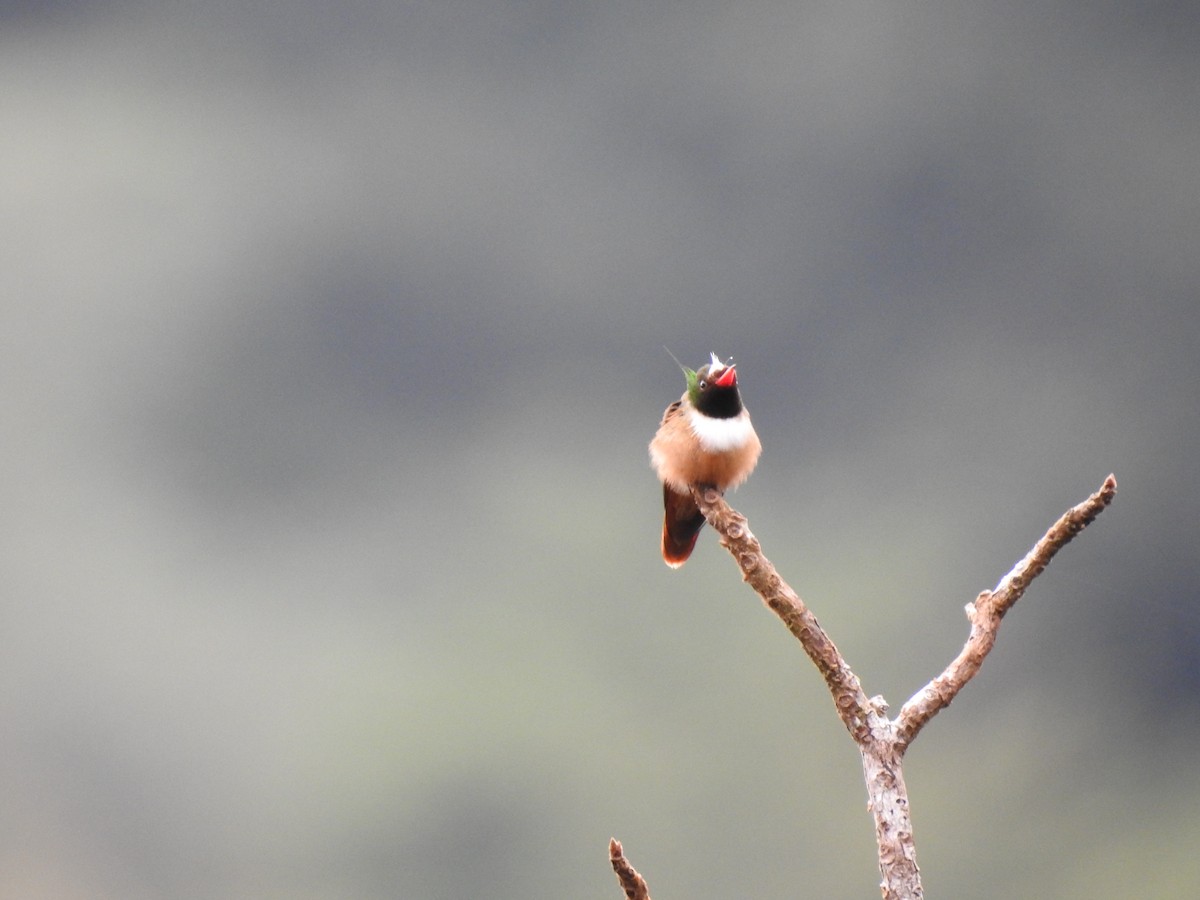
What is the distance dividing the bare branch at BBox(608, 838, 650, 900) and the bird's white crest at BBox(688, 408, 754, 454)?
1.91 m

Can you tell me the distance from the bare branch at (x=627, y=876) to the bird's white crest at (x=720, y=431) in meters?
1.91

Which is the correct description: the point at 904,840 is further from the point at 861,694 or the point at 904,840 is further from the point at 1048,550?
the point at 1048,550

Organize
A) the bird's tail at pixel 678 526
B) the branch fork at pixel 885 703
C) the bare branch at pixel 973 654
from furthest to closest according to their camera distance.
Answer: the bird's tail at pixel 678 526, the bare branch at pixel 973 654, the branch fork at pixel 885 703

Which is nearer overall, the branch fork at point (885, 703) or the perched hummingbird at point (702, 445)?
the branch fork at point (885, 703)

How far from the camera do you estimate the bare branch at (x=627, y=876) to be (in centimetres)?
206

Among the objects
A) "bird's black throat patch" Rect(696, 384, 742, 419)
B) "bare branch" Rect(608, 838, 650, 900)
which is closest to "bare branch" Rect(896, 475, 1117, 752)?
"bare branch" Rect(608, 838, 650, 900)

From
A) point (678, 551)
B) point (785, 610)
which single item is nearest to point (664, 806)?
point (678, 551)

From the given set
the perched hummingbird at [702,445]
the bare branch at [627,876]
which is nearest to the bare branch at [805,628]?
the bare branch at [627,876]

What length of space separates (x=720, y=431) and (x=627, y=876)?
1.98 meters

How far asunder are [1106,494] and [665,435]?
1.90 metres

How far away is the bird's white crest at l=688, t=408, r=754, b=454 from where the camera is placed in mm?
3830

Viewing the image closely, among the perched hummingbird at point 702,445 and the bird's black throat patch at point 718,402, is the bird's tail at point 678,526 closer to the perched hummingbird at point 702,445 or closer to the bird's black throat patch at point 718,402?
the perched hummingbird at point 702,445

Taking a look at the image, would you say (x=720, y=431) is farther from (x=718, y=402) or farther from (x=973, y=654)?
(x=973, y=654)

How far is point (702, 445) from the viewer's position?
3.83 metres
